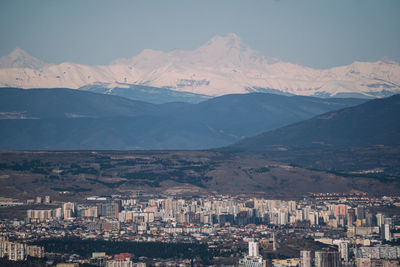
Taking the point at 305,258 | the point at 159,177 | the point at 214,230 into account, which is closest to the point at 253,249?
the point at 305,258

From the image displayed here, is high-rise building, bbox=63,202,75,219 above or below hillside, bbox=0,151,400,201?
below

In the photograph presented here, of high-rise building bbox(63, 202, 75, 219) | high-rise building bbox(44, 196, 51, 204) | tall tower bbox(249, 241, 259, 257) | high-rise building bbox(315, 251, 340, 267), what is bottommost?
high-rise building bbox(315, 251, 340, 267)

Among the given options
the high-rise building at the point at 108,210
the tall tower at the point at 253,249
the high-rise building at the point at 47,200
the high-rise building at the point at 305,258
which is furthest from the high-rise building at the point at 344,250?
the high-rise building at the point at 47,200

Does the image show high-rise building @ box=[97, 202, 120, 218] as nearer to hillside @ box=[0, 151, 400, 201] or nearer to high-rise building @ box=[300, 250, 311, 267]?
hillside @ box=[0, 151, 400, 201]

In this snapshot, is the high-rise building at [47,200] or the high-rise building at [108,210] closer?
the high-rise building at [108,210]

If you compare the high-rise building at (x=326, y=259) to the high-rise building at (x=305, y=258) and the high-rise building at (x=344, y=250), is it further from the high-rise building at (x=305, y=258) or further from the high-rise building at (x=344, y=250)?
the high-rise building at (x=344, y=250)

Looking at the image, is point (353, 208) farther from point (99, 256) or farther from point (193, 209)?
point (99, 256)

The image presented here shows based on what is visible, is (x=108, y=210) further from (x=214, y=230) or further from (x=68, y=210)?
(x=214, y=230)

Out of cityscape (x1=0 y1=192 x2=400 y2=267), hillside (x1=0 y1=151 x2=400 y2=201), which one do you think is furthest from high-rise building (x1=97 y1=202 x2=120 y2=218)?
hillside (x1=0 y1=151 x2=400 y2=201)
